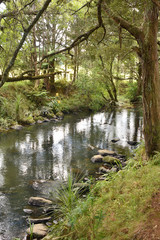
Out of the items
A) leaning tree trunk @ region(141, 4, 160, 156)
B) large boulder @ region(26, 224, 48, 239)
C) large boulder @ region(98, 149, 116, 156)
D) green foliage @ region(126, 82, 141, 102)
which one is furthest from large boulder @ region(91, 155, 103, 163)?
green foliage @ region(126, 82, 141, 102)

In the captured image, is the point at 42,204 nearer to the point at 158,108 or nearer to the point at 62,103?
the point at 158,108

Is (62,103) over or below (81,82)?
below

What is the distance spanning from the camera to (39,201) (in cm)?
516

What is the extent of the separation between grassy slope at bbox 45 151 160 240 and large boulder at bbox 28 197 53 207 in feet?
5.36

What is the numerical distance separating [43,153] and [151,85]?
18.4ft

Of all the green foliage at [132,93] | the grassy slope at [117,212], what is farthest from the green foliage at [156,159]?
the green foliage at [132,93]

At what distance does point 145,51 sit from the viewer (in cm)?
482

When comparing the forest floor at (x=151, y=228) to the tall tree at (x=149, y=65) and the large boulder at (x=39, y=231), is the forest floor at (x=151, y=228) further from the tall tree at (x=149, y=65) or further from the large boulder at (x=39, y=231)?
the tall tree at (x=149, y=65)

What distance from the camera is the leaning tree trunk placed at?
480 centimetres

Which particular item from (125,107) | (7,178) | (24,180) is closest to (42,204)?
(24,180)

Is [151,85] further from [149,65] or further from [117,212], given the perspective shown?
[117,212]

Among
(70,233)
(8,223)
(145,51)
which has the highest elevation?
(145,51)

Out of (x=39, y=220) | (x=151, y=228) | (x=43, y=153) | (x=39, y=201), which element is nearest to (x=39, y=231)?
(x=39, y=220)

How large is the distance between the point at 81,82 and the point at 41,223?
16620 mm
